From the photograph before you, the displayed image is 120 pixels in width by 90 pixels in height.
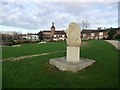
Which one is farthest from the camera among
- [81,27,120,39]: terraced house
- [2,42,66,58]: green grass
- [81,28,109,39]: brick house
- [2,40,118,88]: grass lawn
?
[81,27,120,39]: terraced house

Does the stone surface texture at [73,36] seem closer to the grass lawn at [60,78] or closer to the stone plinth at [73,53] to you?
the stone plinth at [73,53]

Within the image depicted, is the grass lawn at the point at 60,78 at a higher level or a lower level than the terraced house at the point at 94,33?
lower

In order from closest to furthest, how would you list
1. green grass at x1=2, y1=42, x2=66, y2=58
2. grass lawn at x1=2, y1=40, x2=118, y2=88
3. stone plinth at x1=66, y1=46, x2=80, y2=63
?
1. grass lawn at x1=2, y1=40, x2=118, y2=88
2. stone plinth at x1=66, y1=46, x2=80, y2=63
3. green grass at x1=2, y1=42, x2=66, y2=58

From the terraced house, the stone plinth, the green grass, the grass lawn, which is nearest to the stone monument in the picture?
the stone plinth

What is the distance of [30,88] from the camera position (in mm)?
6125

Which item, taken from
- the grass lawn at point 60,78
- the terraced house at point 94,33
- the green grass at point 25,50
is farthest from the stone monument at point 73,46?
the terraced house at point 94,33

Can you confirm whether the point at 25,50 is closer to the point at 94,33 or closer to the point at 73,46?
the point at 73,46

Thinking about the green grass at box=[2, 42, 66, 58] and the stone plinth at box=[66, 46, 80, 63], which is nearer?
the stone plinth at box=[66, 46, 80, 63]

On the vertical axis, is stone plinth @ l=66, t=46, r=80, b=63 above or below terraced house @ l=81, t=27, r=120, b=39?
below

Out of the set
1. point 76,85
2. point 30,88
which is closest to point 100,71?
point 76,85

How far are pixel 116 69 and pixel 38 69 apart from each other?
406 centimetres

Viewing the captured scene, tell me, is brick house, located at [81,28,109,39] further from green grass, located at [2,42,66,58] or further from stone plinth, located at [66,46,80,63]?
stone plinth, located at [66,46,80,63]

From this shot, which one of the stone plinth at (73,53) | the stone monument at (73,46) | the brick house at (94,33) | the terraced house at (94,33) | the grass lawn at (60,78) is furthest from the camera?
the terraced house at (94,33)

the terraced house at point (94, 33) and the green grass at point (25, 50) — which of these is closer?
the green grass at point (25, 50)
